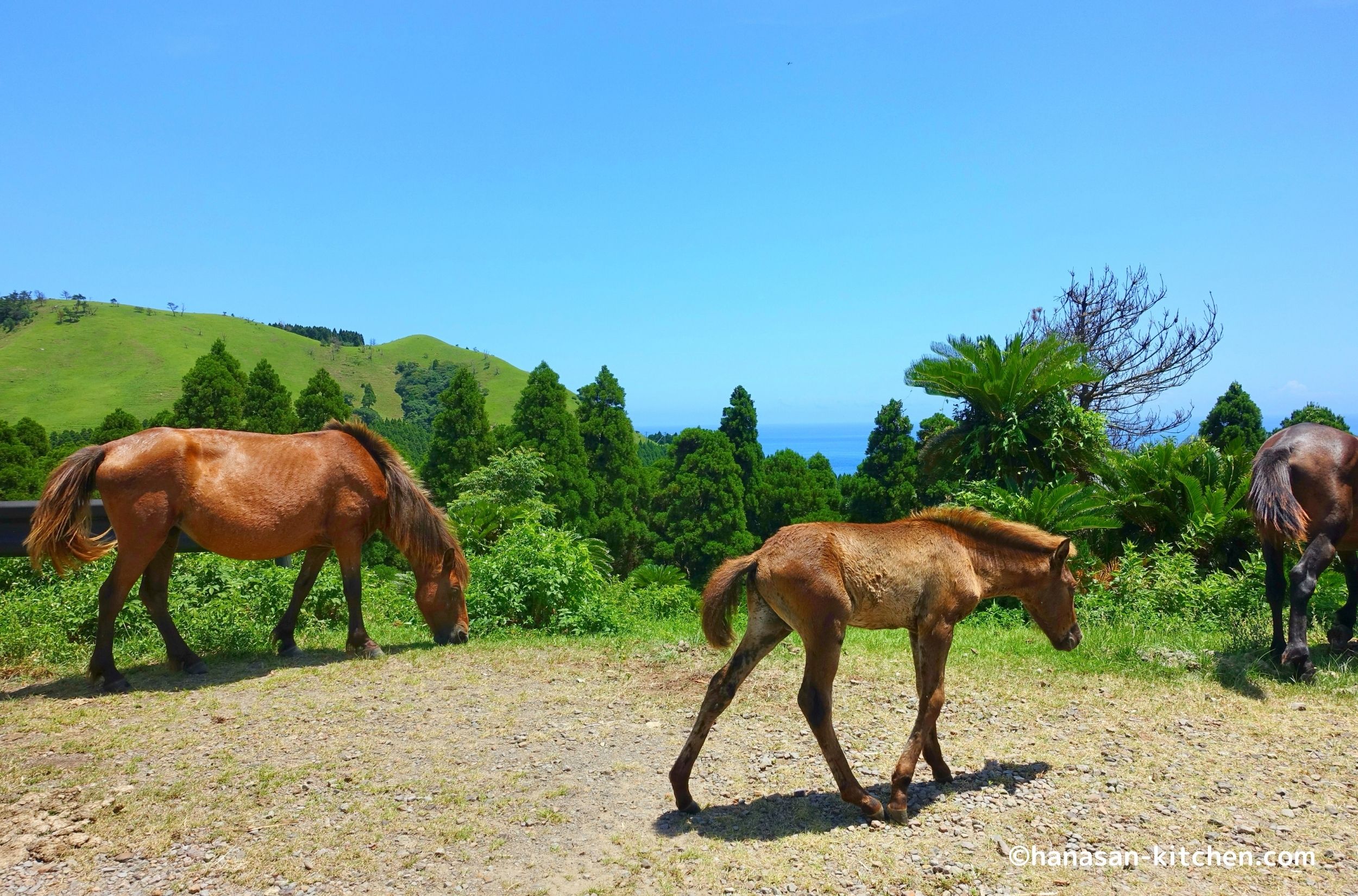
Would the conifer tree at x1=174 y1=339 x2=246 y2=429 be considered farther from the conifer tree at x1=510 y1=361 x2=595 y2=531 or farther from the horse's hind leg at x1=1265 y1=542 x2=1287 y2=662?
the horse's hind leg at x1=1265 y1=542 x2=1287 y2=662

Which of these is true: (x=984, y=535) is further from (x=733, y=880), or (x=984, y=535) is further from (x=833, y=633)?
(x=733, y=880)

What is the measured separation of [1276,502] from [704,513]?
94.5 ft

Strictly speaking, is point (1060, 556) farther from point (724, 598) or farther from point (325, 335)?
point (325, 335)

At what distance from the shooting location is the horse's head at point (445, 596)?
328 inches

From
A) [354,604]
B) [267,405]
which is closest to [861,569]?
[354,604]

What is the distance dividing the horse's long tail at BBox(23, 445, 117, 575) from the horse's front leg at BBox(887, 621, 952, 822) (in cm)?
675

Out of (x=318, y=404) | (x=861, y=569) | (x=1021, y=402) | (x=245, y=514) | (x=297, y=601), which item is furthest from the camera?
(x=318, y=404)

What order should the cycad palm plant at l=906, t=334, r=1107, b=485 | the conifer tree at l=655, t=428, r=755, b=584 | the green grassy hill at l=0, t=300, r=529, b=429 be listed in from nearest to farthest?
1. the cycad palm plant at l=906, t=334, r=1107, b=485
2. the conifer tree at l=655, t=428, r=755, b=584
3. the green grassy hill at l=0, t=300, r=529, b=429

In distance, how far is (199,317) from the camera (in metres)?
118

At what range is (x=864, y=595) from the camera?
4.81 metres

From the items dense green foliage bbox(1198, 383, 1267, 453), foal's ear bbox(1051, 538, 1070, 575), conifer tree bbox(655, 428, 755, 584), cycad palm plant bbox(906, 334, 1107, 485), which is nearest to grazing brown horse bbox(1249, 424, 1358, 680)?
foal's ear bbox(1051, 538, 1070, 575)

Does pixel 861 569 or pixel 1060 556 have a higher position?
pixel 1060 556

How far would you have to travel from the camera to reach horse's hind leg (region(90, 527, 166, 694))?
6.96 m

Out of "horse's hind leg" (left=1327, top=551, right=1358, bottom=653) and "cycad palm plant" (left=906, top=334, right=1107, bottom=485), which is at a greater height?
"cycad palm plant" (left=906, top=334, right=1107, bottom=485)
